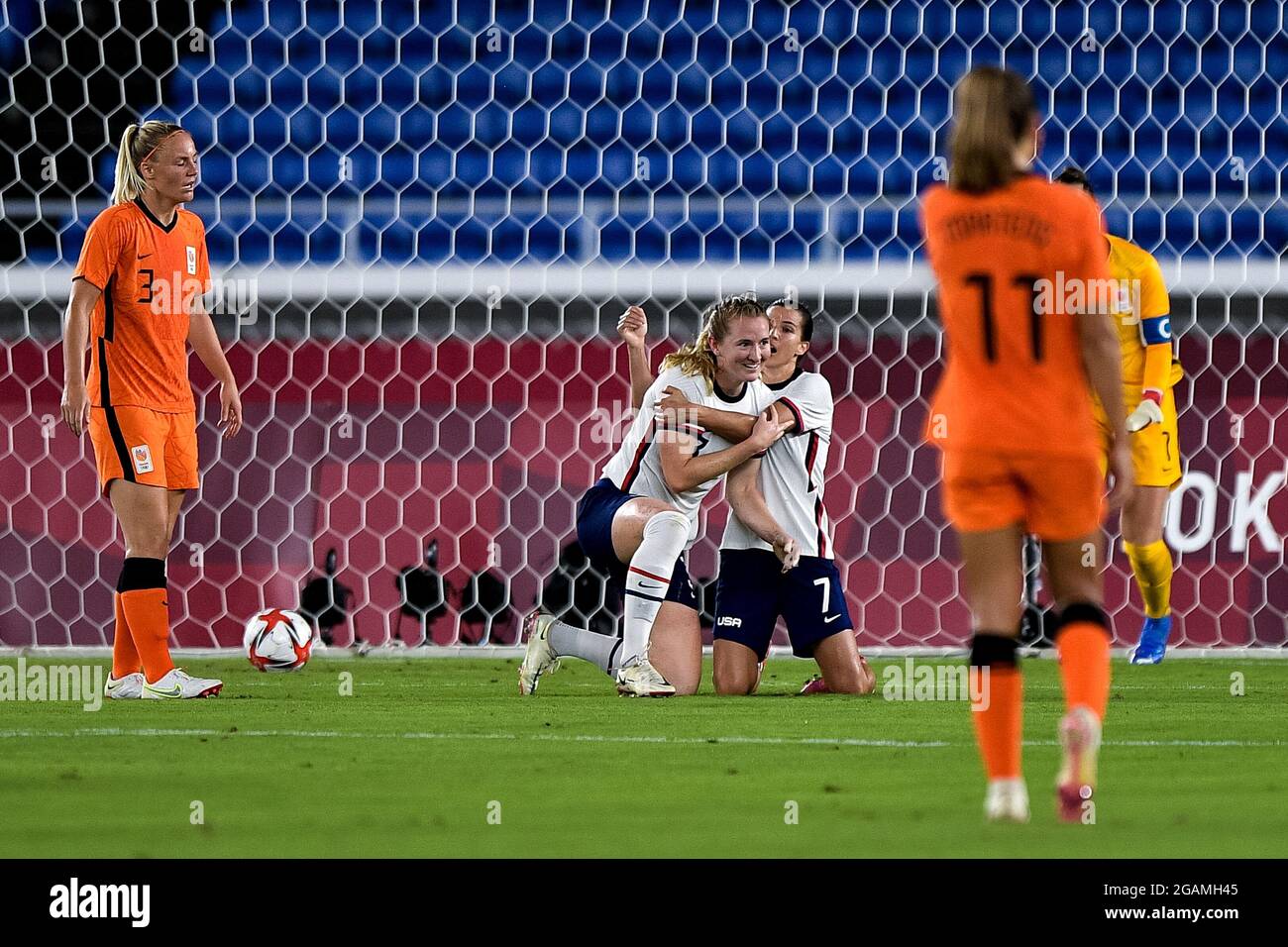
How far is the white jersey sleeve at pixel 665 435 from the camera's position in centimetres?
444

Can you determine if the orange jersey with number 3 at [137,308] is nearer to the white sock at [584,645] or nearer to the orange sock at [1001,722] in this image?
the white sock at [584,645]

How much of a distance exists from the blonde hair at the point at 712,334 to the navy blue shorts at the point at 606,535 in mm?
365

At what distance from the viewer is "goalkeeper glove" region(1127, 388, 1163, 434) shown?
15.3ft

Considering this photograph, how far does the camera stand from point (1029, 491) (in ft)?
7.79

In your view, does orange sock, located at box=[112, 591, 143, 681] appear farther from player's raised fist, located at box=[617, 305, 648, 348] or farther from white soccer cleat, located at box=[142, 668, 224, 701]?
player's raised fist, located at box=[617, 305, 648, 348]

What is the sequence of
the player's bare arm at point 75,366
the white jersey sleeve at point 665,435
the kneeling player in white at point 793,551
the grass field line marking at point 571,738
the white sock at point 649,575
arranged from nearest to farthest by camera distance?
1. the grass field line marking at point 571,738
2. the player's bare arm at point 75,366
3. the white sock at point 649,575
4. the white jersey sleeve at point 665,435
5. the kneeling player in white at point 793,551

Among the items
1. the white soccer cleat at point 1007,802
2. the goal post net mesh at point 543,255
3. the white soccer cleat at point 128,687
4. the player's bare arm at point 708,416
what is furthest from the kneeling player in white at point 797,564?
the white soccer cleat at point 1007,802

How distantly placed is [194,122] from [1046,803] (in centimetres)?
716

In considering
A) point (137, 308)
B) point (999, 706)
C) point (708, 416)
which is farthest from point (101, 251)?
point (999, 706)

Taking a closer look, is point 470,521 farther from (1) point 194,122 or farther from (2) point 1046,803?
(2) point 1046,803

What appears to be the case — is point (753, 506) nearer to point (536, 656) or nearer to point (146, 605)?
point (536, 656)

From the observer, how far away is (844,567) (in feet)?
21.1

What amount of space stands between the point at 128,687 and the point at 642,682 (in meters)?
1.25
